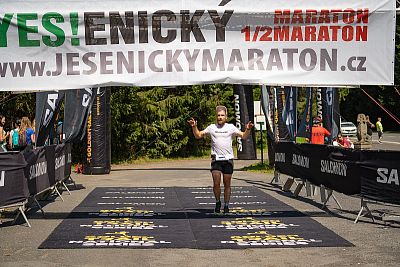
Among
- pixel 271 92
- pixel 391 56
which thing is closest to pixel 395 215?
pixel 391 56

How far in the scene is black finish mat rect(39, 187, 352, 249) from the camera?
10.2 meters

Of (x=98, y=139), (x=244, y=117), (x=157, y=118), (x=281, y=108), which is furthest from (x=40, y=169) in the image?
(x=157, y=118)

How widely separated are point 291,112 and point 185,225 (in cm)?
1012

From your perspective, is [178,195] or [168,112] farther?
[168,112]

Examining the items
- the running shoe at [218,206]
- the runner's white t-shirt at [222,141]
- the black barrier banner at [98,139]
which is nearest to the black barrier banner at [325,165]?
the runner's white t-shirt at [222,141]

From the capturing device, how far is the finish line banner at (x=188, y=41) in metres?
11.4

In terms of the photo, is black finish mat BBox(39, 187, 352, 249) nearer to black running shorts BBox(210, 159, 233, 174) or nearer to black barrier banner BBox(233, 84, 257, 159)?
black running shorts BBox(210, 159, 233, 174)

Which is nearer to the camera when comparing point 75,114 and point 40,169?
point 40,169

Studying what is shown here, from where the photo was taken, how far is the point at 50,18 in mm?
11359

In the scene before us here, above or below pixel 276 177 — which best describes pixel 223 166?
above

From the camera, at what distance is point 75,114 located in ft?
65.0

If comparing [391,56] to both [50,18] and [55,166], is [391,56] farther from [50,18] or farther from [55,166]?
[55,166]

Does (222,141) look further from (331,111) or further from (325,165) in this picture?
(331,111)

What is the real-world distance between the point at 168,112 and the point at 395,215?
23147 mm
